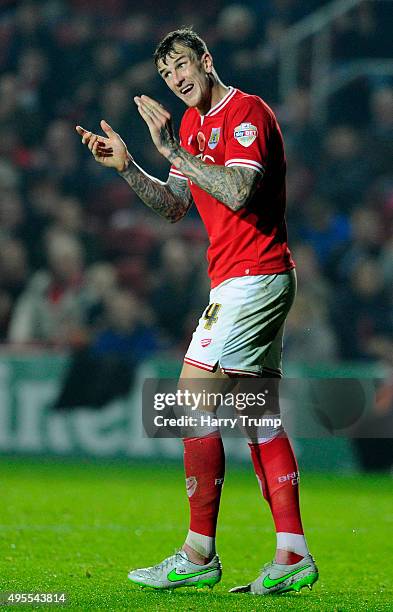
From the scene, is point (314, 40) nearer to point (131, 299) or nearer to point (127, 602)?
point (131, 299)

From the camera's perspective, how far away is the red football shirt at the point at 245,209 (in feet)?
15.2

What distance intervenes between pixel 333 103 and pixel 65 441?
5144 mm

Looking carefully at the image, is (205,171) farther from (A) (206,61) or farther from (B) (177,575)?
(B) (177,575)

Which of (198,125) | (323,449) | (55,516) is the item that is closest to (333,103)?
(323,449)

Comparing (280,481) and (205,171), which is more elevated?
(205,171)

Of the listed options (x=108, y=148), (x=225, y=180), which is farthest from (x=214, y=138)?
(x=108, y=148)

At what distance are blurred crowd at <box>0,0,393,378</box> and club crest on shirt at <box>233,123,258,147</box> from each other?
228 inches

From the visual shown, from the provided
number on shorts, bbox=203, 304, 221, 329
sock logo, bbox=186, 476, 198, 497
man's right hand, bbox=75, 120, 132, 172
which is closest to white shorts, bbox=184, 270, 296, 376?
number on shorts, bbox=203, 304, 221, 329

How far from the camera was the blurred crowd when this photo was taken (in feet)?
35.2

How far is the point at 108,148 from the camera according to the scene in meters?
4.93

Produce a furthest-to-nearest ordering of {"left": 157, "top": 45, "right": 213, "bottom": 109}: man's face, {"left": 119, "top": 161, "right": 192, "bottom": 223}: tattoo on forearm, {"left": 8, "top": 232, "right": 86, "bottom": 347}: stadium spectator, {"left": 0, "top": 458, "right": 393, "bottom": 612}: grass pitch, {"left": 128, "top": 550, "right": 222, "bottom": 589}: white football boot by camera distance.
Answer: {"left": 8, "top": 232, "right": 86, "bottom": 347}: stadium spectator → {"left": 119, "top": 161, "right": 192, "bottom": 223}: tattoo on forearm → {"left": 157, "top": 45, "right": 213, "bottom": 109}: man's face → {"left": 128, "top": 550, "right": 222, "bottom": 589}: white football boot → {"left": 0, "top": 458, "right": 393, "bottom": 612}: grass pitch

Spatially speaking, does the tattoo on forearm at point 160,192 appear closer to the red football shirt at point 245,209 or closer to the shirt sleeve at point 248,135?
the red football shirt at point 245,209

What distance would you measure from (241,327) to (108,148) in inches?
37.7

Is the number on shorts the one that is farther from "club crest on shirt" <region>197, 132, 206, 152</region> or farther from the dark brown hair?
the dark brown hair
